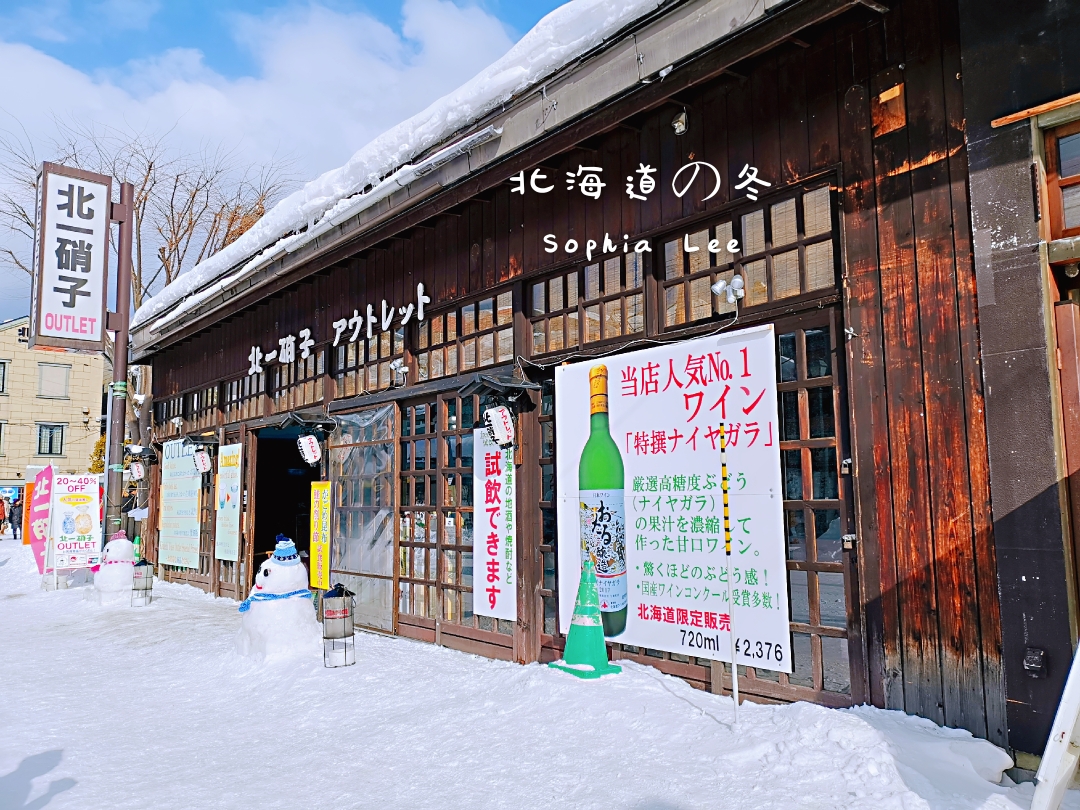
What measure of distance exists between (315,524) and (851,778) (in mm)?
8778

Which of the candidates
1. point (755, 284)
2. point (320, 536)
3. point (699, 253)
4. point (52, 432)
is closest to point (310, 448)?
point (320, 536)

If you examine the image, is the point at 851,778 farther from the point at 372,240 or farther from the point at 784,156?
the point at 372,240

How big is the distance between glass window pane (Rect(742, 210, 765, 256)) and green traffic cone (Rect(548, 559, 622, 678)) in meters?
2.97

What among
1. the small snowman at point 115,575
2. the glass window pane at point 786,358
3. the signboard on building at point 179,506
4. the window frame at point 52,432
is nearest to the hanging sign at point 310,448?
the small snowman at point 115,575

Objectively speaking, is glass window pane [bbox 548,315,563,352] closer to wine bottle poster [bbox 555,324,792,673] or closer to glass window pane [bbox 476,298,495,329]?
wine bottle poster [bbox 555,324,792,673]

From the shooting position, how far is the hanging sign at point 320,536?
36.3 feet

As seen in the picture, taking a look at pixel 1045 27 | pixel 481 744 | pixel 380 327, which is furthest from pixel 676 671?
pixel 380 327

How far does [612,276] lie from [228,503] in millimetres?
9905

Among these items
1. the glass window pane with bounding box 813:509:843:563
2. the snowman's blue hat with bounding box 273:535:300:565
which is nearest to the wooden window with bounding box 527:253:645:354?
the glass window pane with bounding box 813:509:843:563

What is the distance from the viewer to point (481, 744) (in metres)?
5.36

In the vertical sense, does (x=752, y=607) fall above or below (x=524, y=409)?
below

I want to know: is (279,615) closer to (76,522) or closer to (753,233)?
(753,233)

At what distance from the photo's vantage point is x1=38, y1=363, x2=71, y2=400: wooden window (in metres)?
35.8

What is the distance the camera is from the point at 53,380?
118 ft
